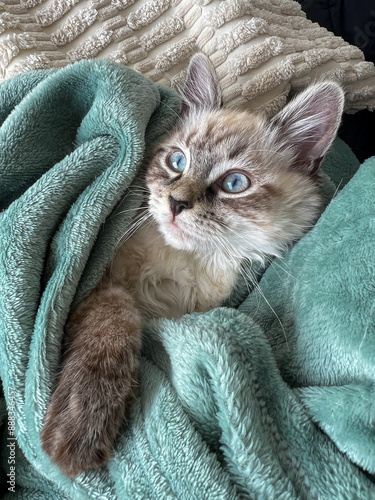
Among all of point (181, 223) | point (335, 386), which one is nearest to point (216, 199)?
point (181, 223)

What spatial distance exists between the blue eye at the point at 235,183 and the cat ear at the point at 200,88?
1.03 feet

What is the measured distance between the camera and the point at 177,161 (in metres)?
1.14

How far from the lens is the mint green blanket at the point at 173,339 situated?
650 mm

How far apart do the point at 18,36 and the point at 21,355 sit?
96cm

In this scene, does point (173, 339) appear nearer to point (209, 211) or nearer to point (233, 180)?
point (209, 211)

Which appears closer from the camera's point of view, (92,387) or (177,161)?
(92,387)

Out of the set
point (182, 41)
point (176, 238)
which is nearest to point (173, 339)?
point (176, 238)

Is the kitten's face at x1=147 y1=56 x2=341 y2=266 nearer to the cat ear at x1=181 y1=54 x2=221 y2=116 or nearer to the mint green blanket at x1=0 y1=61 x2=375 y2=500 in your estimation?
the cat ear at x1=181 y1=54 x2=221 y2=116

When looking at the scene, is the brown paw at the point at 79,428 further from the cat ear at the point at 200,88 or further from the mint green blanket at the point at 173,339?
the cat ear at the point at 200,88

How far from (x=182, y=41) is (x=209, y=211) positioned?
0.71m

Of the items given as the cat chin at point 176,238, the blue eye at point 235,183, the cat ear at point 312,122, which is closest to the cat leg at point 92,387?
the cat chin at point 176,238

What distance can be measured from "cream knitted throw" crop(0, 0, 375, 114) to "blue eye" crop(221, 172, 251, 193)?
39 cm

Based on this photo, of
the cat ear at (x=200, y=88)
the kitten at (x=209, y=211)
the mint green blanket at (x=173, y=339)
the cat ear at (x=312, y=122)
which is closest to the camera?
the mint green blanket at (x=173, y=339)

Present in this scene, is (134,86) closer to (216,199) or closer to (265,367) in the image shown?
(216,199)
